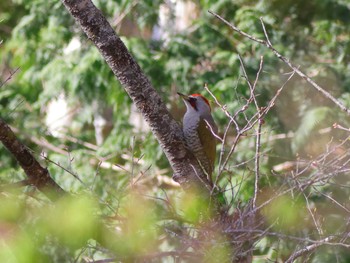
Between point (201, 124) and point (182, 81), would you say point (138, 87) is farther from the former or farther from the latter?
point (182, 81)

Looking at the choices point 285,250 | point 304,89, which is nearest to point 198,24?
point 304,89

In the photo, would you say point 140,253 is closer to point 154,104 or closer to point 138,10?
point 154,104

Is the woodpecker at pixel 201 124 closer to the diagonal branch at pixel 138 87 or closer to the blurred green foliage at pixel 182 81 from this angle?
the blurred green foliage at pixel 182 81

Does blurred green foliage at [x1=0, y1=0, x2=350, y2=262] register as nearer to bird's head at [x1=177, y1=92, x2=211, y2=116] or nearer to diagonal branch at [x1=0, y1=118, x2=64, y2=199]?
bird's head at [x1=177, y1=92, x2=211, y2=116]

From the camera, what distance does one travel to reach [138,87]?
12.7ft

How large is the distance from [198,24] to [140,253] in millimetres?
5269

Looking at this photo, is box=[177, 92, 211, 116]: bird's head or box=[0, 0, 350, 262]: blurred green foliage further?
box=[0, 0, 350, 262]: blurred green foliage

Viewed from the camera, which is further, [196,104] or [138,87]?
[196,104]

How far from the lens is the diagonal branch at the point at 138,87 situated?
3.74 metres

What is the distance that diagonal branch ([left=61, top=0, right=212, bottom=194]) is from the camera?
3.74 metres

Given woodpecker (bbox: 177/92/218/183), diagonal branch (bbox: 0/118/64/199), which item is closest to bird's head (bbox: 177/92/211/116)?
woodpecker (bbox: 177/92/218/183)

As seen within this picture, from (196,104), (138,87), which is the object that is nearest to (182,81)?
(196,104)

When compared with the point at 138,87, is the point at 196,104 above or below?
below

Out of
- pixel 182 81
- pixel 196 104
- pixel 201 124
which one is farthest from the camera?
pixel 182 81
